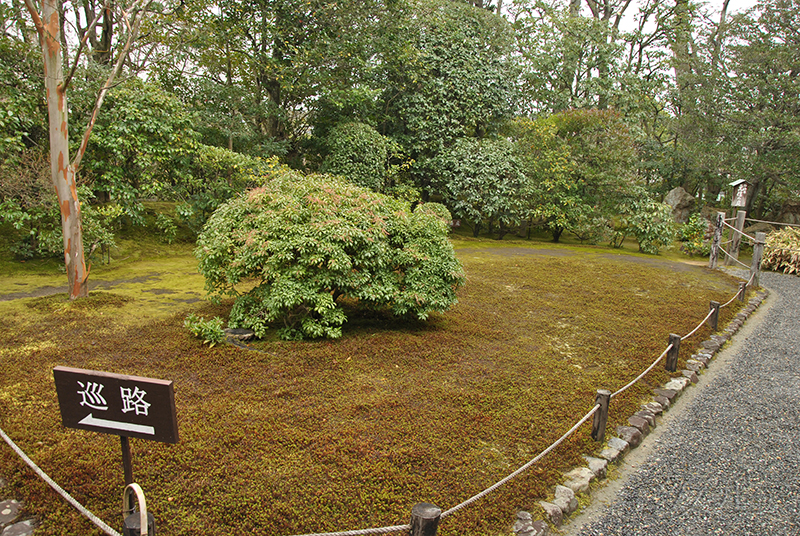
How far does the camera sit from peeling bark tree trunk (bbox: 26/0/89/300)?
5.58m

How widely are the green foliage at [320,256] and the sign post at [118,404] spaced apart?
100 inches

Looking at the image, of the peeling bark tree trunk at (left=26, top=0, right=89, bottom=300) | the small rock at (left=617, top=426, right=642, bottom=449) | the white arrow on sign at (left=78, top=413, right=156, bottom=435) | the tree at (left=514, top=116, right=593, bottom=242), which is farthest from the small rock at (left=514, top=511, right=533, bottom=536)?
the tree at (left=514, top=116, right=593, bottom=242)

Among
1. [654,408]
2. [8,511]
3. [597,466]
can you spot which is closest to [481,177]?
[654,408]

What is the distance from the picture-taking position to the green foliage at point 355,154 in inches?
454

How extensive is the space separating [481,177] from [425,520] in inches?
478

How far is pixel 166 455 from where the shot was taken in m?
3.02

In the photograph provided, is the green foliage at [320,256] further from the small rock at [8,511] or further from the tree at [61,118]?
the small rock at [8,511]

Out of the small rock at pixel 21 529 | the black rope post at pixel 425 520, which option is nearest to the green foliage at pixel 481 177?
the black rope post at pixel 425 520

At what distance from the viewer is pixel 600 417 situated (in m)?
3.56

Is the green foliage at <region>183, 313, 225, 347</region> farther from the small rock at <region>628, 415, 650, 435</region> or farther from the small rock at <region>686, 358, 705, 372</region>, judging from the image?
the small rock at <region>686, 358, 705, 372</region>

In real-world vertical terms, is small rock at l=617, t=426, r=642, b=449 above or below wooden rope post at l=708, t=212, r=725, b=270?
below

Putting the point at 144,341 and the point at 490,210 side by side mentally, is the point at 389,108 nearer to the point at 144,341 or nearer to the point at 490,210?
the point at 490,210

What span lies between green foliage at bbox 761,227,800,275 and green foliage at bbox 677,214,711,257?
146 centimetres

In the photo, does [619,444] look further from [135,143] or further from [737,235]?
[737,235]
